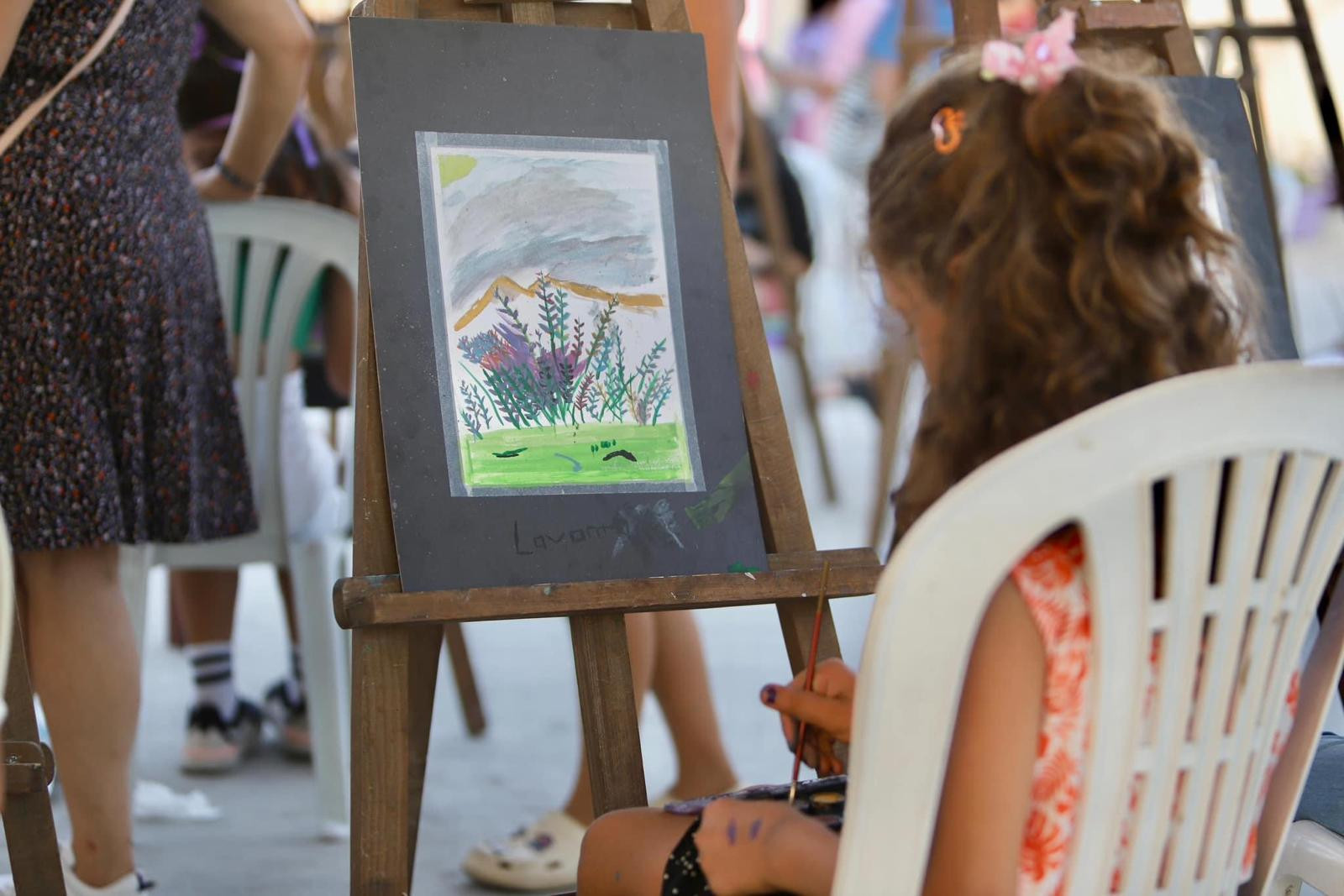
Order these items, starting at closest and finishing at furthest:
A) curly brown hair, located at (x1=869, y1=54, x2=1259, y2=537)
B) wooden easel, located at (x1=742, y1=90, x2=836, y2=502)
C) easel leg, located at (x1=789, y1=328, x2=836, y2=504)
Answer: curly brown hair, located at (x1=869, y1=54, x2=1259, y2=537), wooden easel, located at (x1=742, y1=90, x2=836, y2=502), easel leg, located at (x1=789, y1=328, x2=836, y2=504)

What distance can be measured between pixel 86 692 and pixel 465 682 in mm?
987

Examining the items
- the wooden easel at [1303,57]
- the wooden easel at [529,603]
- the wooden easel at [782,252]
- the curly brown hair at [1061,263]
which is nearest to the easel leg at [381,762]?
the wooden easel at [529,603]

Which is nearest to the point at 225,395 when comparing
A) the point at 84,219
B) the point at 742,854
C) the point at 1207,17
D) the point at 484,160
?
the point at 84,219

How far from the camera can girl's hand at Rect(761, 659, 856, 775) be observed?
3.55 feet

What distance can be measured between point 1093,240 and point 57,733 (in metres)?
1.21

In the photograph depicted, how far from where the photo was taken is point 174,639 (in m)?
3.06

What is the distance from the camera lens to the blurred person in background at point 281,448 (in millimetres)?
2152

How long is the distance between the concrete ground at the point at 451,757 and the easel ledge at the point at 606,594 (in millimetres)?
788

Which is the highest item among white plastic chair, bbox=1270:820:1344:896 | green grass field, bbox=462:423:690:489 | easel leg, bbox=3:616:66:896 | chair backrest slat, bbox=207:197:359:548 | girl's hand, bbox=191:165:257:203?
girl's hand, bbox=191:165:257:203

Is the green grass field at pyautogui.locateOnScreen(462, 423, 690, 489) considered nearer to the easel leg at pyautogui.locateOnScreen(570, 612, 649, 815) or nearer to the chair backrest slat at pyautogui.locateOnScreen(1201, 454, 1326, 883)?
the easel leg at pyautogui.locateOnScreen(570, 612, 649, 815)

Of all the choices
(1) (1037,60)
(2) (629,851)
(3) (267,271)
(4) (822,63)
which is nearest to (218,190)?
(3) (267,271)

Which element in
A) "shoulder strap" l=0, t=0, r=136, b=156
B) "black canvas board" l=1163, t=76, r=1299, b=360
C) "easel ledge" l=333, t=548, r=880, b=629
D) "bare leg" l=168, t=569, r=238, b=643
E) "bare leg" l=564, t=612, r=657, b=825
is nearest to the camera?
"easel ledge" l=333, t=548, r=880, b=629

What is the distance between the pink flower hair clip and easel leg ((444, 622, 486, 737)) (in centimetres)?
163

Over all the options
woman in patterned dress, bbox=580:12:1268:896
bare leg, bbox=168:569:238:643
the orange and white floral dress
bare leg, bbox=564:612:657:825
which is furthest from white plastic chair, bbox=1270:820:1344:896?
bare leg, bbox=168:569:238:643
